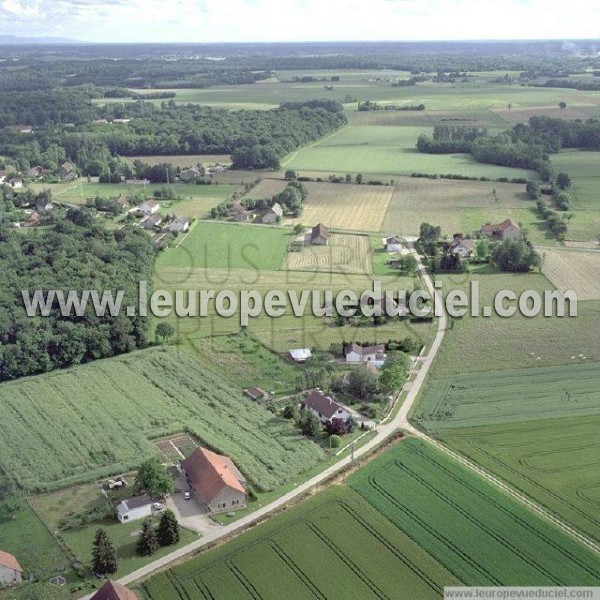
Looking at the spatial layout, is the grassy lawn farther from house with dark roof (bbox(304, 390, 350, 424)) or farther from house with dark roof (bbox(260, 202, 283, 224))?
house with dark roof (bbox(260, 202, 283, 224))

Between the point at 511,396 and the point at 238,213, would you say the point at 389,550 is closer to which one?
the point at 511,396

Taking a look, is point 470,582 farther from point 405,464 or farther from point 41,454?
point 41,454

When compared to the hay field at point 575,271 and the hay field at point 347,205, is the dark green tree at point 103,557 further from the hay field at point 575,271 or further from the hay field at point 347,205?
the hay field at point 347,205

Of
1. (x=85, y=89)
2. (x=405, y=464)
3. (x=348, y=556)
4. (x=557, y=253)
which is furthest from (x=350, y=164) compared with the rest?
(x=85, y=89)

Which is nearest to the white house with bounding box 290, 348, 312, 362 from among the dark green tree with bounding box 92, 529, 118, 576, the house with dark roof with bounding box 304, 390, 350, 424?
the house with dark roof with bounding box 304, 390, 350, 424

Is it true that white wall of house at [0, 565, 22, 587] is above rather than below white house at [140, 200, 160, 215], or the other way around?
below

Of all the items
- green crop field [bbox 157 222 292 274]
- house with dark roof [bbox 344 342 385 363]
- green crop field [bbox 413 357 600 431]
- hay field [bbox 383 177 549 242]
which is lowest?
green crop field [bbox 413 357 600 431]
